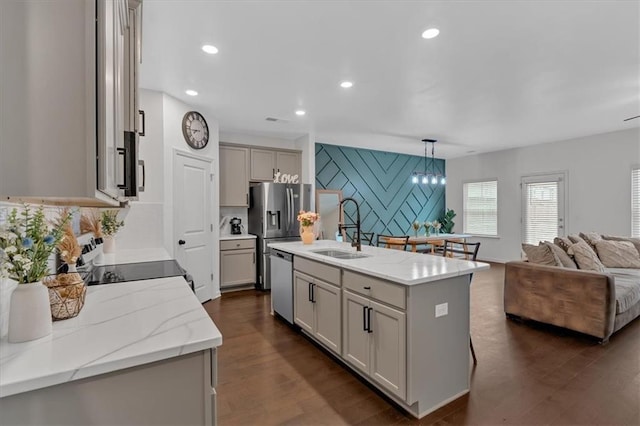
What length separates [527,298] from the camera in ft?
11.4

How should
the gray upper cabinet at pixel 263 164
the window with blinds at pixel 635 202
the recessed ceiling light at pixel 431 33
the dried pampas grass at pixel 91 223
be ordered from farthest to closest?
the gray upper cabinet at pixel 263 164 → the window with blinds at pixel 635 202 → the dried pampas grass at pixel 91 223 → the recessed ceiling light at pixel 431 33

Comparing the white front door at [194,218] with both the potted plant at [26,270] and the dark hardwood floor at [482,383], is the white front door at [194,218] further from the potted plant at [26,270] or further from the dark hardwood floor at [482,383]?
the potted plant at [26,270]

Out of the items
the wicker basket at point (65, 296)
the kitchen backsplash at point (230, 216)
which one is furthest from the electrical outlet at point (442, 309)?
the kitchen backsplash at point (230, 216)

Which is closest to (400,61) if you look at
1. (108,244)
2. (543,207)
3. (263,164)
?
(263,164)

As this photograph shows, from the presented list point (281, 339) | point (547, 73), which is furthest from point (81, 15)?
point (547, 73)

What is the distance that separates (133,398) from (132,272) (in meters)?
1.41

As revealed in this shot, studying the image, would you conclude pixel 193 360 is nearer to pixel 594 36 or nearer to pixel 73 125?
pixel 73 125

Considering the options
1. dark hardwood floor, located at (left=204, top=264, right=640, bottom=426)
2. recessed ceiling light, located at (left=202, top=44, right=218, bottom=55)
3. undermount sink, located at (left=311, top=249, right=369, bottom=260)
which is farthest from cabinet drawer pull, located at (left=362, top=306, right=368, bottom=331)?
recessed ceiling light, located at (left=202, top=44, right=218, bottom=55)

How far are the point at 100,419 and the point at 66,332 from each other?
35 centimetres

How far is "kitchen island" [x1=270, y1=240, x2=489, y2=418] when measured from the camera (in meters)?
1.92

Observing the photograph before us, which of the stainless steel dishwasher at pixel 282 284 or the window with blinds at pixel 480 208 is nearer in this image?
the stainless steel dishwasher at pixel 282 284

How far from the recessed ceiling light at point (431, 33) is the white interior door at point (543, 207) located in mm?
5448

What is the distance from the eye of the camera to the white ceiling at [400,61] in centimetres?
214

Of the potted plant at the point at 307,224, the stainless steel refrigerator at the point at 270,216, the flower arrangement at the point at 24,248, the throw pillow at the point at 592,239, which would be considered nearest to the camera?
the flower arrangement at the point at 24,248
